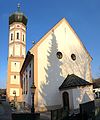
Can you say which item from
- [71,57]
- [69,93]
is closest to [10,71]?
[71,57]

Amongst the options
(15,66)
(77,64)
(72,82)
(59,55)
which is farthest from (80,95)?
(15,66)

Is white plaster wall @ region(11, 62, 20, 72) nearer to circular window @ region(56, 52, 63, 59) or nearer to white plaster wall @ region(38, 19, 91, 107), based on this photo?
white plaster wall @ region(38, 19, 91, 107)

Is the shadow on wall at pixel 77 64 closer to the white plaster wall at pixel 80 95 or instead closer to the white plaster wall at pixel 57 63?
the white plaster wall at pixel 57 63

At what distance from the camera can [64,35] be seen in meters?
31.7

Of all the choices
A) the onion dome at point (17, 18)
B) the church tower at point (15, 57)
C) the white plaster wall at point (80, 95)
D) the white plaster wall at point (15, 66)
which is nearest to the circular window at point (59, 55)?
the white plaster wall at point (80, 95)

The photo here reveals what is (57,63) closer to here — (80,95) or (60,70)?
(60,70)

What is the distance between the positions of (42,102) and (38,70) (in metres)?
4.05

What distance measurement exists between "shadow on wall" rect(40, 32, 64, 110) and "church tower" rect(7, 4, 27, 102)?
19995 millimetres

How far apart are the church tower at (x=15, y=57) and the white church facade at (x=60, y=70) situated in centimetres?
1915

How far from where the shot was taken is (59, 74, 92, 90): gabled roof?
27172 mm

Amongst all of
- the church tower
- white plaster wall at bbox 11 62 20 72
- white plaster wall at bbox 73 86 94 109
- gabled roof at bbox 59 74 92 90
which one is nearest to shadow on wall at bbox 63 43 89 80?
gabled roof at bbox 59 74 92 90

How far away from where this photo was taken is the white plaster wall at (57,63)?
28250mm

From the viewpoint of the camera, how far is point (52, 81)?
2875 cm

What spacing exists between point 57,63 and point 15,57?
20751 millimetres
